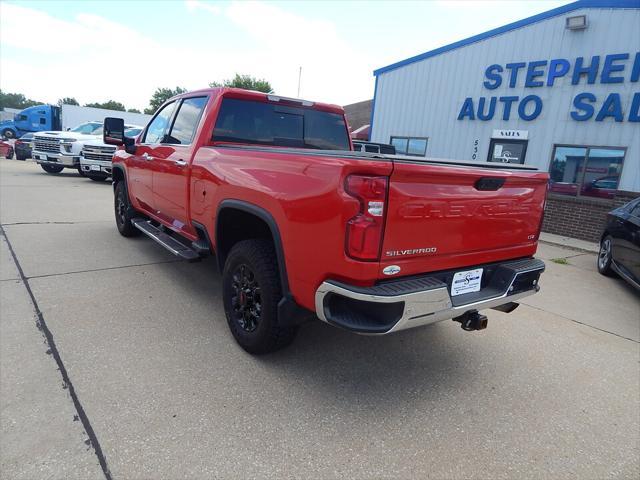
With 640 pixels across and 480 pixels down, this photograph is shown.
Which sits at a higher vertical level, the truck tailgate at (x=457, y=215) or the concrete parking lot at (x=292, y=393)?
the truck tailgate at (x=457, y=215)

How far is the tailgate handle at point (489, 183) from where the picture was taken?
2.50 meters

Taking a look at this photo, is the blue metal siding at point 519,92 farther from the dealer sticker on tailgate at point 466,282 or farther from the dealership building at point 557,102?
the dealer sticker on tailgate at point 466,282

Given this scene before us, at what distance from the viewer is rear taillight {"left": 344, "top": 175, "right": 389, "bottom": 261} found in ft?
6.84

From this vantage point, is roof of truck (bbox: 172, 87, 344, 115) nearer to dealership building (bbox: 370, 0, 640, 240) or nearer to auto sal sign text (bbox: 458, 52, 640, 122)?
dealership building (bbox: 370, 0, 640, 240)

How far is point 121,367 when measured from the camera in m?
2.79

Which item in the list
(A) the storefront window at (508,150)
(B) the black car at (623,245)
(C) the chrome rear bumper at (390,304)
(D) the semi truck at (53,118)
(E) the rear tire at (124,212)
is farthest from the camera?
(D) the semi truck at (53,118)

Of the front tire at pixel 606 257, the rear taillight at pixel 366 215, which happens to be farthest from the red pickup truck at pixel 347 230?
the front tire at pixel 606 257

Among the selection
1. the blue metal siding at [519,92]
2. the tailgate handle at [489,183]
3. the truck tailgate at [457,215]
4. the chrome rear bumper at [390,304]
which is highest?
the blue metal siding at [519,92]

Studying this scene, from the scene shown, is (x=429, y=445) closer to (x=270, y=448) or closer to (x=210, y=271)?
(x=270, y=448)

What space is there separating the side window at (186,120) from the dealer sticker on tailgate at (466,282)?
2.74m

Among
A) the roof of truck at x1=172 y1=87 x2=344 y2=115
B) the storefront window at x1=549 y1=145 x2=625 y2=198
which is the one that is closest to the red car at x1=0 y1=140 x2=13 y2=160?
the roof of truck at x1=172 y1=87 x2=344 y2=115

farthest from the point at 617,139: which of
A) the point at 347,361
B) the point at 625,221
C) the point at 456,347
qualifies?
the point at 347,361

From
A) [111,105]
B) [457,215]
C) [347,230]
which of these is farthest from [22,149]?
[111,105]

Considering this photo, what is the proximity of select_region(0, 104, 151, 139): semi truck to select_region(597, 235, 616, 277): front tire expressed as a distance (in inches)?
1128
